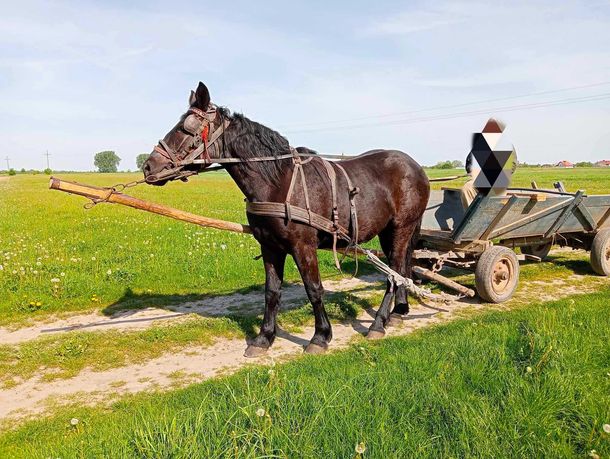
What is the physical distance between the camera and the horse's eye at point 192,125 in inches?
196

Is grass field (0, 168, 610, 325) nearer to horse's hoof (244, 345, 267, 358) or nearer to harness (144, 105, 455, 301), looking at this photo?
horse's hoof (244, 345, 267, 358)

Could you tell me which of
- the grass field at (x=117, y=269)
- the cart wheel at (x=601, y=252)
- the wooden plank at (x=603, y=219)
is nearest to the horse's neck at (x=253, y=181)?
the grass field at (x=117, y=269)

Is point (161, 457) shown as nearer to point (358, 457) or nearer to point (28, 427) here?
point (358, 457)

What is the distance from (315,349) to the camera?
5.48 m

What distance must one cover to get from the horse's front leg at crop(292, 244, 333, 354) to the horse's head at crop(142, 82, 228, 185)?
146cm

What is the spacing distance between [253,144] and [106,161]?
19297cm

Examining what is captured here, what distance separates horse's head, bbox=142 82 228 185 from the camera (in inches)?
193

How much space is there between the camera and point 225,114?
5184mm

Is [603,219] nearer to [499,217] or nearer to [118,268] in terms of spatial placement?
[499,217]

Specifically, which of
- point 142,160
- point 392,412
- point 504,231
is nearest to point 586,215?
point 504,231

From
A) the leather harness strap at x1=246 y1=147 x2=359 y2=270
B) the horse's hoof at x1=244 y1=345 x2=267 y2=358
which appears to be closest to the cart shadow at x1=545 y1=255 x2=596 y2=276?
the leather harness strap at x1=246 y1=147 x2=359 y2=270

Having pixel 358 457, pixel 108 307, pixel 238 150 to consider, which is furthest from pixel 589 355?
pixel 108 307

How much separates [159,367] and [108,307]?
8.38 feet

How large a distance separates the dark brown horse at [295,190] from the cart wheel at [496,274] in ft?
4.84
